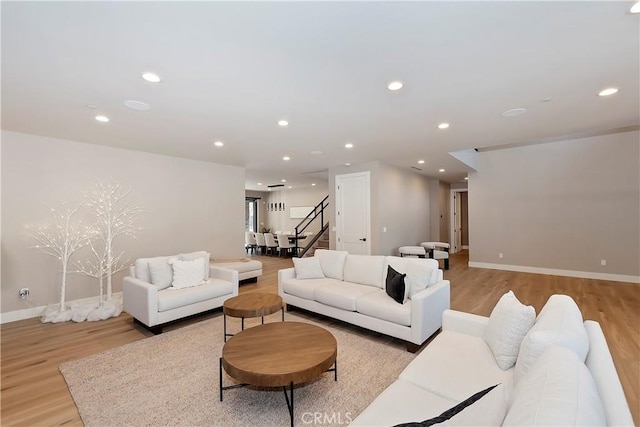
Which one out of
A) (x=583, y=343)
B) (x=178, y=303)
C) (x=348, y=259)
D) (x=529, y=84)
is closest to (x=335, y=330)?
(x=348, y=259)

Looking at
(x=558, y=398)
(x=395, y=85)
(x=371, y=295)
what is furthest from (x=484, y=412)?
(x=395, y=85)

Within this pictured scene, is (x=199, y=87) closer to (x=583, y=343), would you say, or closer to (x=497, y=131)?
(x=583, y=343)

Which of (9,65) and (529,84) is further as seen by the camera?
(529,84)

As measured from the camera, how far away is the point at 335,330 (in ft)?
11.3

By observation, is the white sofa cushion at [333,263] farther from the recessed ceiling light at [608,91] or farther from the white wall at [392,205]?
the recessed ceiling light at [608,91]

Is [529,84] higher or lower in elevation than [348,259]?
higher

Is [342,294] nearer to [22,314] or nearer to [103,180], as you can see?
[103,180]

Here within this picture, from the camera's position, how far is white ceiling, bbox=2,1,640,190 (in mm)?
1719

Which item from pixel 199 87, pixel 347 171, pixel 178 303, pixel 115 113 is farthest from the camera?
pixel 347 171

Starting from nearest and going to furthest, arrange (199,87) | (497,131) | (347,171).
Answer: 1. (199,87)
2. (497,131)
3. (347,171)

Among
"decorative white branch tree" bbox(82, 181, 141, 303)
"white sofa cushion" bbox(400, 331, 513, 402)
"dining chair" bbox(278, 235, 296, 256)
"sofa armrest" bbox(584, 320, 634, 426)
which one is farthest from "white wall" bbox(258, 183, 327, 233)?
"sofa armrest" bbox(584, 320, 634, 426)

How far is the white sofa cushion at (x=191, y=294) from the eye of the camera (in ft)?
11.3

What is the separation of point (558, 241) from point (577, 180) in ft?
4.68

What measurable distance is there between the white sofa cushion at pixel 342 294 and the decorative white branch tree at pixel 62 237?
12.2 ft
